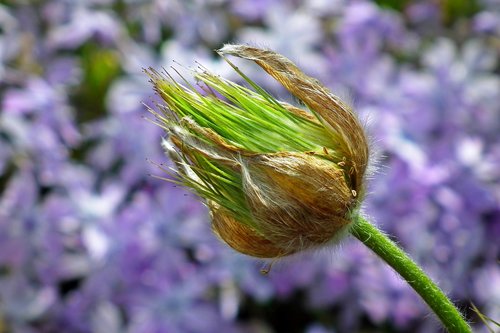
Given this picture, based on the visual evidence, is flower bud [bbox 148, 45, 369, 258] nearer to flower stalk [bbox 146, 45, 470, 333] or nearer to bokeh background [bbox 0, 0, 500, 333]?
flower stalk [bbox 146, 45, 470, 333]

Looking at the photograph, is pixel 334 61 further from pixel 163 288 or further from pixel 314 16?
pixel 163 288

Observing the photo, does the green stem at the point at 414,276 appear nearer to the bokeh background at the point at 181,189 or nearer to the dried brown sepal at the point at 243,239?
the dried brown sepal at the point at 243,239

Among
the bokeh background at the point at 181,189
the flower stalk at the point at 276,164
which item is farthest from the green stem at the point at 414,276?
the bokeh background at the point at 181,189

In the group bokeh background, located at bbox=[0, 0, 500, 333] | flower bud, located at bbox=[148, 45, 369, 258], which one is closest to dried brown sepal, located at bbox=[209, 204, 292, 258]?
flower bud, located at bbox=[148, 45, 369, 258]

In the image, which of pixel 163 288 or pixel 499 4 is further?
pixel 499 4

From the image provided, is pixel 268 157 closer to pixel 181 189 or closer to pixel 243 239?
pixel 243 239

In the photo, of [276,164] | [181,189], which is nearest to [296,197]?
[276,164]

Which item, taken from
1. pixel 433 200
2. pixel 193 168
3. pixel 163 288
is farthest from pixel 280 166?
pixel 433 200
